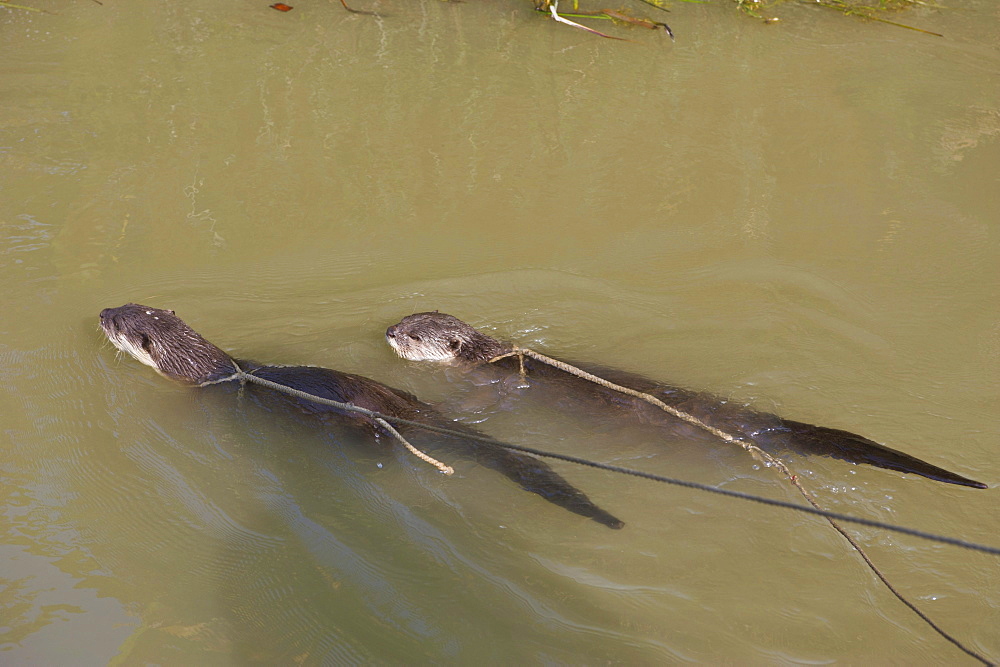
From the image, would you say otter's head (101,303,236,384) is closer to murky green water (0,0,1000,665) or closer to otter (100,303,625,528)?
otter (100,303,625,528)

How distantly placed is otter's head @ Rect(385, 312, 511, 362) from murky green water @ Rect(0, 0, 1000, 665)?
3.6 inches

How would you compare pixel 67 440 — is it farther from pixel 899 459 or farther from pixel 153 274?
pixel 899 459

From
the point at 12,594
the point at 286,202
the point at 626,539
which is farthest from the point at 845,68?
the point at 12,594

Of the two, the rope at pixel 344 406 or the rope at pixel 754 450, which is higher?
the rope at pixel 754 450

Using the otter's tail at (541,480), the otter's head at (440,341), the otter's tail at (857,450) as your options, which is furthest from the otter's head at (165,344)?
the otter's tail at (857,450)

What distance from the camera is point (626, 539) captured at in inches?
106

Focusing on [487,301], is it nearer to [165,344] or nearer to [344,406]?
[344,406]

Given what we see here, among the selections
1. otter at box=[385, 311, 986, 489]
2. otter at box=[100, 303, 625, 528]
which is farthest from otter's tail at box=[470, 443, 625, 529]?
otter at box=[385, 311, 986, 489]

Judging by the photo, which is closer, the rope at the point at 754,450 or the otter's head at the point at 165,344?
the rope at the point at 754,450

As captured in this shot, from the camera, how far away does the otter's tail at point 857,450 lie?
2.47m

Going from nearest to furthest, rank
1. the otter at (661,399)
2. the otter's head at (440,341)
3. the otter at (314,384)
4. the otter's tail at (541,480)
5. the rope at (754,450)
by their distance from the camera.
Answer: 1. the rope at (754,450)
2. the otter at (661,399)
3. the otter's tail at (541,480)
4. the otter at (314,384)
5. the otter's head at (440,341)

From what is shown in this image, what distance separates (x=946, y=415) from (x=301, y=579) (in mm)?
2555

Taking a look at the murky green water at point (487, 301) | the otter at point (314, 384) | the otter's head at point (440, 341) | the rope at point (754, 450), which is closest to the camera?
the rope at point (754, 450)

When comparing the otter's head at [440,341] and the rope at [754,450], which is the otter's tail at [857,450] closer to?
the rope at [754,450]
